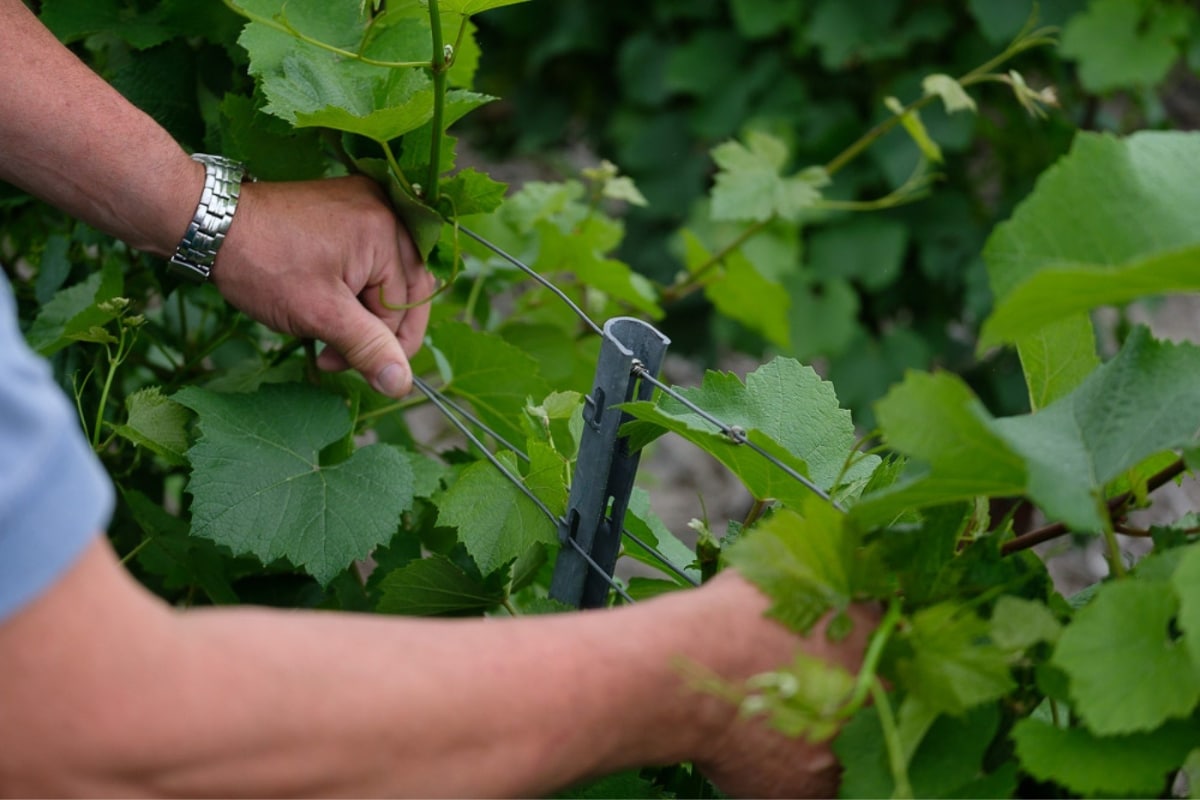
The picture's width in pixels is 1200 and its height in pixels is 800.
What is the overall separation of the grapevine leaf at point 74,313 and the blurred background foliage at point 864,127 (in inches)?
69.5

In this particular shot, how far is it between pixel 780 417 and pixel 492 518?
259 mm

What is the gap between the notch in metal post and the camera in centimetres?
101

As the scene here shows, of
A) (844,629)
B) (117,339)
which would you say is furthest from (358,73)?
(844,629)

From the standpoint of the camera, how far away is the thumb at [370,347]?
3.87ft

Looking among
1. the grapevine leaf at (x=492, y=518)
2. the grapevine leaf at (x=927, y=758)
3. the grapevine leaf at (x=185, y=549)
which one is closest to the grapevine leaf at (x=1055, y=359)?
the grapevine leaf at (x=927, y=758)

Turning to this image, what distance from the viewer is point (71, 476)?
573 mm

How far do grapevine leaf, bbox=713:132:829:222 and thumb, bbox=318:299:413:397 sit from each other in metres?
0.71

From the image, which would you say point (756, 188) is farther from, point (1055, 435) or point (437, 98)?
point (1055, 435)

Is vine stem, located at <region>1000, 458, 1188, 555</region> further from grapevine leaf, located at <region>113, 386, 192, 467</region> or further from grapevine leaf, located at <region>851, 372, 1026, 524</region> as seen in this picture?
grapevine leaf, located at <region>113, 386, 192, 467</region>

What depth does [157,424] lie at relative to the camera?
118 cm

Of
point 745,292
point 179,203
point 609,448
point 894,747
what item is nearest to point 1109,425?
point 894,747

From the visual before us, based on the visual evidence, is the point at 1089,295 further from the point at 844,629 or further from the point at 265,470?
the point at 265,470

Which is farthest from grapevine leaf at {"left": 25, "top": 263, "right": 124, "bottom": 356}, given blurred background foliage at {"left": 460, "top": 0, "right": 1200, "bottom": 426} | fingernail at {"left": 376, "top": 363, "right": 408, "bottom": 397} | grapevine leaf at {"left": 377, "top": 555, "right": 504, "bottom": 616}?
blurred background foliage at {"left": 460, "top": 0, "right": 1200, "bottom": 426}

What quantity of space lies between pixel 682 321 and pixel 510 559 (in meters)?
2.36
